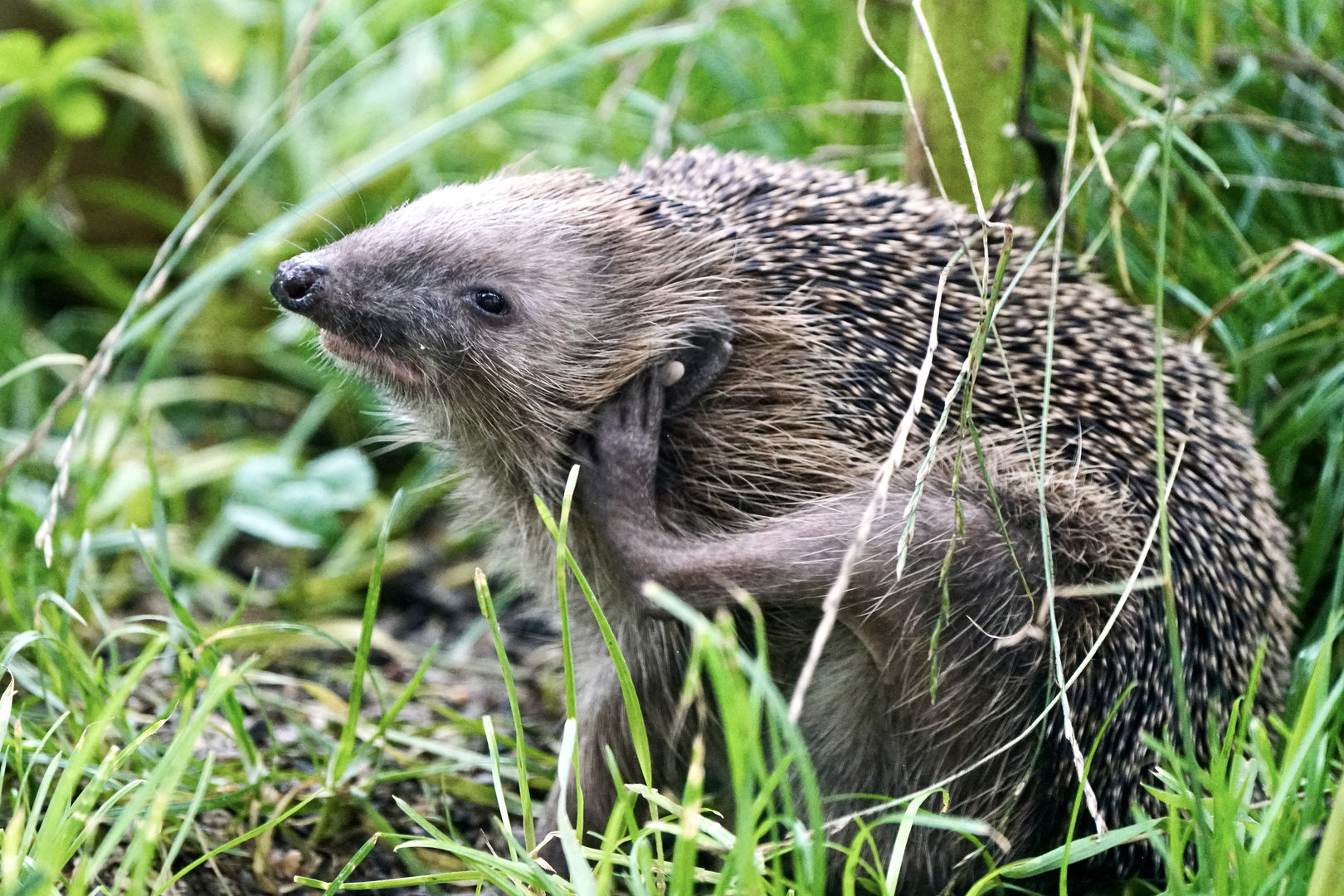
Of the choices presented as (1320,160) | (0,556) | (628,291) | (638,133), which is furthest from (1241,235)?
(0,556)

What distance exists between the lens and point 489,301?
140 inches

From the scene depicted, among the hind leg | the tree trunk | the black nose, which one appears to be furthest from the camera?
the tree trunk

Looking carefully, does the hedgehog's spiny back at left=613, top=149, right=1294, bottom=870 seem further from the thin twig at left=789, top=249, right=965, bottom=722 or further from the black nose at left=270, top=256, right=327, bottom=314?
the black nose at left=270, top=256, right=327, bottom=314

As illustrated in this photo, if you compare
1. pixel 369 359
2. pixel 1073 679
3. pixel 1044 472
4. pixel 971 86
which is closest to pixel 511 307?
pixel 369 359

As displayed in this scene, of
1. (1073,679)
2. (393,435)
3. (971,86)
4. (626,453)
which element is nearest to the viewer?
(1073,679)

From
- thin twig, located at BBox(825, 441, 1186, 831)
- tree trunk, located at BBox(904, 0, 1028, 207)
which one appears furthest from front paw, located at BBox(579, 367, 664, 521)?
tree trunk, located at BBox(904, 0, 1028, 207)

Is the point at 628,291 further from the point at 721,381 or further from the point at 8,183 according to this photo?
the point at 8,183

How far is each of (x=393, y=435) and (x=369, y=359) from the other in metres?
0.71

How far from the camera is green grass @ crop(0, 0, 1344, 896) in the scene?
2666mm

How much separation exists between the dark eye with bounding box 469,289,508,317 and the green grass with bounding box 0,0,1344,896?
0.57 meters

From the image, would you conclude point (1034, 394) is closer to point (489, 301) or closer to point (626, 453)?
point (626, 453)

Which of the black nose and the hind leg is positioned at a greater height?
the black nose

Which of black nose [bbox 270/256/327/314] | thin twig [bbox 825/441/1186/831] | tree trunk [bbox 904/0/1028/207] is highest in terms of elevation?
tree trunk [bbox 904/0/1028/207]

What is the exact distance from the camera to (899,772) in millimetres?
3416
